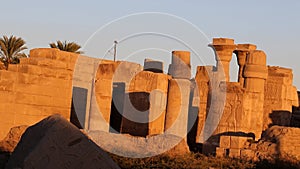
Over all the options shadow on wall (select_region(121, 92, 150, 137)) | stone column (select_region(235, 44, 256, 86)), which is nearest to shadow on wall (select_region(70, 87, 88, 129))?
shadow on wall (select_region(121, 92, 150, 137))

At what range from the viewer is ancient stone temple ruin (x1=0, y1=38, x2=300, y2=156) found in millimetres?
18656

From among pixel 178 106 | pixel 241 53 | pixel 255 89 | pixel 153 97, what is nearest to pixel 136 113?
pixel 153 97

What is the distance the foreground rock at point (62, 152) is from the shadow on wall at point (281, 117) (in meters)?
17.7

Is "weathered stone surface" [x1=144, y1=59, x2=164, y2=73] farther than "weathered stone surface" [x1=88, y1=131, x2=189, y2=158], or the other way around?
"weathered stone surface" [x1=144, y1=59, x2=164, y2=73]

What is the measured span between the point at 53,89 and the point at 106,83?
2260 millimetres

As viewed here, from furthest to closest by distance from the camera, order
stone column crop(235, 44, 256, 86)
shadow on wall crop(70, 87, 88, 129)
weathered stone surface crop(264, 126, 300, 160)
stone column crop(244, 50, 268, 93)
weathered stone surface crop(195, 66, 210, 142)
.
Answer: stone column crop(235, 44, 256, 86), weathered stone surface crop(195, 66, 210, 142), stone column crop(244, 50, 268, 93), shadow on wall crop(70, 87, 88, 129), weathered stone surface crop(264, 126, 300, 160)

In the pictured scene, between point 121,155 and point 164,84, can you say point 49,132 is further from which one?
point 164,84

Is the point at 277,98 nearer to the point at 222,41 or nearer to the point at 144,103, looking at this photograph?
the point at 222,41

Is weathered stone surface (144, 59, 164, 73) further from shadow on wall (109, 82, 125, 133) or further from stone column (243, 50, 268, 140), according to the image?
stone column (243, 50, 268, 140)

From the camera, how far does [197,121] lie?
23.6 meters

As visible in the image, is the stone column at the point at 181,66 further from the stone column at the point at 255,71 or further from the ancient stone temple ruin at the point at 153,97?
the stone column at the point at 255,71

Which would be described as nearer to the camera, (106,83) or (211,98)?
(106,83)

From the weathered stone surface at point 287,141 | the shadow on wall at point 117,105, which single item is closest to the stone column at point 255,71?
the weathered stone surface at point 287,141

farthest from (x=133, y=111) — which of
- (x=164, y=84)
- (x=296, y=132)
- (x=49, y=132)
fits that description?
(x=49, y=132)
